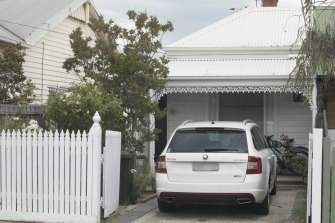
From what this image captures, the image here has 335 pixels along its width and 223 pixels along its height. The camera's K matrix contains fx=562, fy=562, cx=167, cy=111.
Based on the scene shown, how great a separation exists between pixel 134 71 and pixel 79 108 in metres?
1.94

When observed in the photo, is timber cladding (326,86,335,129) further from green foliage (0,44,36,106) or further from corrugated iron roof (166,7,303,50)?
green foliage (0,44,36,106)

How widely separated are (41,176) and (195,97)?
30.2 feet

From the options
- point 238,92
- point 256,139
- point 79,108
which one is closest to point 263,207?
point 256,139

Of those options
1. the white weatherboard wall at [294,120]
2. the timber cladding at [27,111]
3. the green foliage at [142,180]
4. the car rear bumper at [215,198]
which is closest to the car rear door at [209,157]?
the car rear bumper at [215,198]

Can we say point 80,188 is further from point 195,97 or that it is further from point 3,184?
point 195,97

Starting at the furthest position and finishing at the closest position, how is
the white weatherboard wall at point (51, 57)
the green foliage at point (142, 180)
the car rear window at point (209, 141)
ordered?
the white weatherboard wall at point (51, 57)
the green foliage at point (142, 180)
the car rear window at point (209, 141)

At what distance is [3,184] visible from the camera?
31.0ft

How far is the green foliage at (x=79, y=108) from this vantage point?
11.1m

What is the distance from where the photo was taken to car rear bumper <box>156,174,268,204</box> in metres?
9.27

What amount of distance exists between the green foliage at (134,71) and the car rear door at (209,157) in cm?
306

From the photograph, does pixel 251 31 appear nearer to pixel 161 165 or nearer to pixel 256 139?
pixel 256 139

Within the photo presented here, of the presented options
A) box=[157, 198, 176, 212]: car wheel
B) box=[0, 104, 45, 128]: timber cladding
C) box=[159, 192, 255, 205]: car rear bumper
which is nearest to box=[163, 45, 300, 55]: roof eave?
box=[0, 104, 45, 128]: timber cladding

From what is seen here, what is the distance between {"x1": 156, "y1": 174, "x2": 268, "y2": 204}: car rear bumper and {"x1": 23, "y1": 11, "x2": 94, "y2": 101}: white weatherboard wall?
9685 millimetres

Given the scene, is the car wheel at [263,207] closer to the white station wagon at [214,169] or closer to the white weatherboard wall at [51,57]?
the white station wagon at [214,169]
